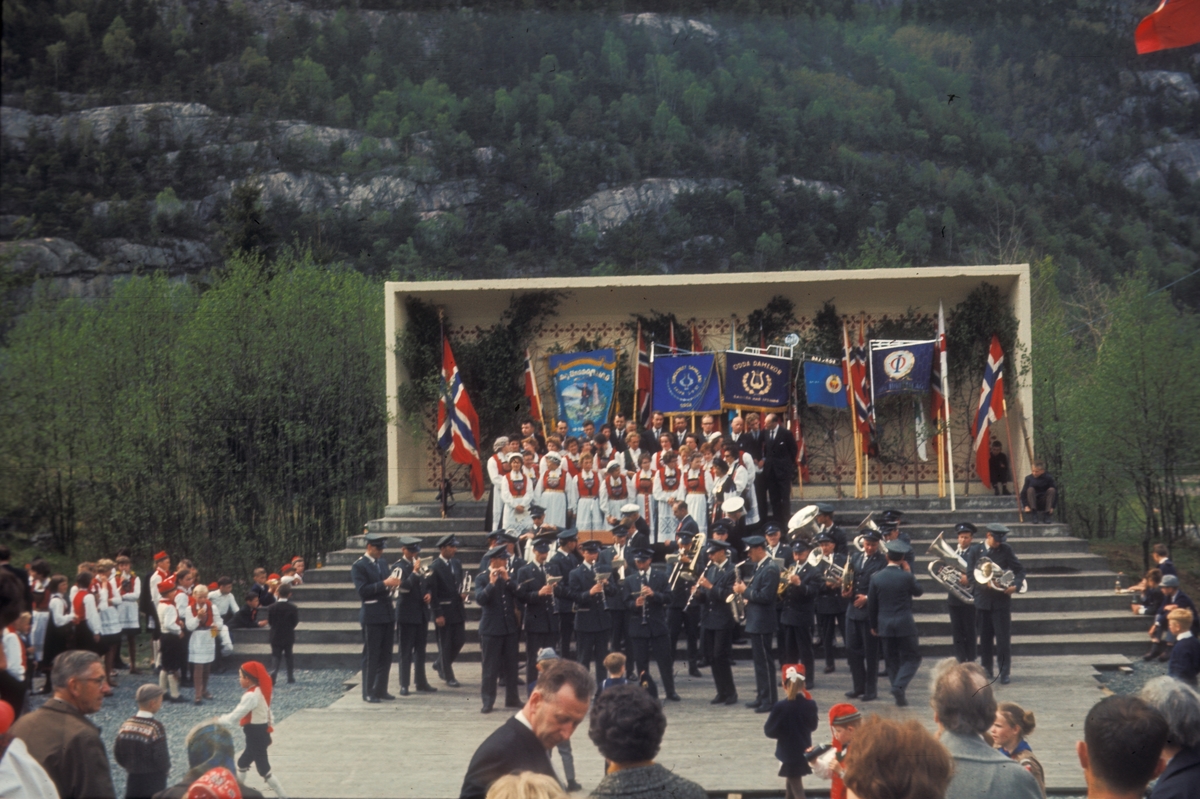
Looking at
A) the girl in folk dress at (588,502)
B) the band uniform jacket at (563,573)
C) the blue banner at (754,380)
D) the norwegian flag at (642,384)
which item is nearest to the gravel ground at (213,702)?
the band uniform jacket at (563,573)

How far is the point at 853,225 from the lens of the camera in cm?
6450

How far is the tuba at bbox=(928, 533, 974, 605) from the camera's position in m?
13.1

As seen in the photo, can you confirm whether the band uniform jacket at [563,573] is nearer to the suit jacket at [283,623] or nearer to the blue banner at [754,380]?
the suit jacket at [283,623]

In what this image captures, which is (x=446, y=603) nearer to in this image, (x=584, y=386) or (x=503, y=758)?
(x=584, y=386)

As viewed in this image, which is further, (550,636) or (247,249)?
(247,249)

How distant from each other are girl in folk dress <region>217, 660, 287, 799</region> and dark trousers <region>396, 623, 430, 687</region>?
4.37 meters

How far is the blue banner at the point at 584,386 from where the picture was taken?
20.0 metres

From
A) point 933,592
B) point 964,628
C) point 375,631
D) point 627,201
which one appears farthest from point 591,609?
point 627,201

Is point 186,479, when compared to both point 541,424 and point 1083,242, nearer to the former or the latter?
point 541,424

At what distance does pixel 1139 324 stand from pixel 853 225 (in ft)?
147

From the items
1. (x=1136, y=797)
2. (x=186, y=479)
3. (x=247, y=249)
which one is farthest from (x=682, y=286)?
(x=247, y=249)

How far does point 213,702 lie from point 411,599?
2774 mm

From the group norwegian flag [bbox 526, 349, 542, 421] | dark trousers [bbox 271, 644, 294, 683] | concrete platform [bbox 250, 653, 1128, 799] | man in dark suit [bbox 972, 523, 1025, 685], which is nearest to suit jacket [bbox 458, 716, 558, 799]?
concrete platform [bbox 250, 653, 1128, 799]

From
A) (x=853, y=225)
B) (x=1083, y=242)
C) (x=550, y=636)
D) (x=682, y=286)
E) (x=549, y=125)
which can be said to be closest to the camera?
(x=550, y=636)
